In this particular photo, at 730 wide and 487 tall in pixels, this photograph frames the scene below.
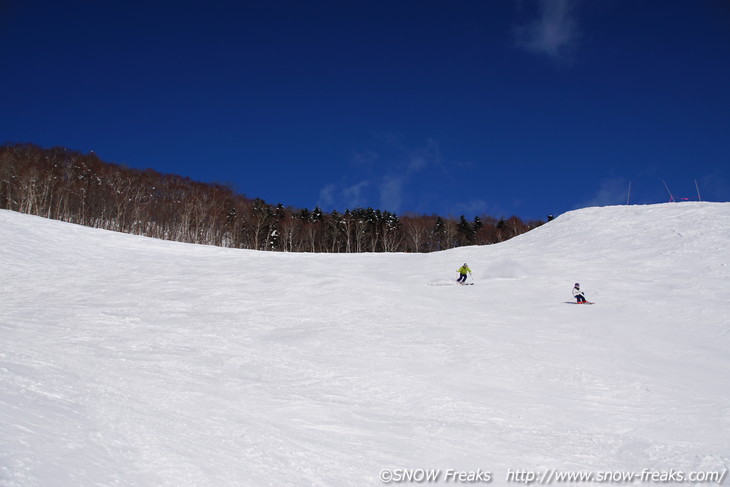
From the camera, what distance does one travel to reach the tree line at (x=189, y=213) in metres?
61.3

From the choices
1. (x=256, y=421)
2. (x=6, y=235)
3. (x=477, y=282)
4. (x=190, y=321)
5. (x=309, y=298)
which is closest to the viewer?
(x=256, y=421)

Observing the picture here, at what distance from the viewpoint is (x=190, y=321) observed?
14992 mm

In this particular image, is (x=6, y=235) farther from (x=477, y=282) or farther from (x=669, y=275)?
(x=669, y=275)

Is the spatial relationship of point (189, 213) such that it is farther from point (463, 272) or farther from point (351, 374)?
point (351, 374)

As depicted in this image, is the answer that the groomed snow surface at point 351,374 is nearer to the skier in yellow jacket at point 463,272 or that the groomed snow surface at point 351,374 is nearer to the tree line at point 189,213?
the skier in yellow jacket at point 463,272

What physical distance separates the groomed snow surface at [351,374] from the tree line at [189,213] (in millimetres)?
44042

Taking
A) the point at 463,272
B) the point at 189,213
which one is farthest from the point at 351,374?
the point at 189,213

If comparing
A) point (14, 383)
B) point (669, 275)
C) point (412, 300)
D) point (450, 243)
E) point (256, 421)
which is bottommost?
point (256, 421)

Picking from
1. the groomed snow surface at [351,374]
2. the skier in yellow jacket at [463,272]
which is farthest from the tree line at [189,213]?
the skier in yellow jacket at [463,272]

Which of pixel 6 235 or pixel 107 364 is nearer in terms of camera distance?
pixel 107 364


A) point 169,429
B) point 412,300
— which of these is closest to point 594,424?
point 169,429

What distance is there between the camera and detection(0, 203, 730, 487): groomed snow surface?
5215mm

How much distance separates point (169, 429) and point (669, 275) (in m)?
25.7

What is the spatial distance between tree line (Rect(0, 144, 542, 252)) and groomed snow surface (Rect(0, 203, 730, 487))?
44042 millimetres
